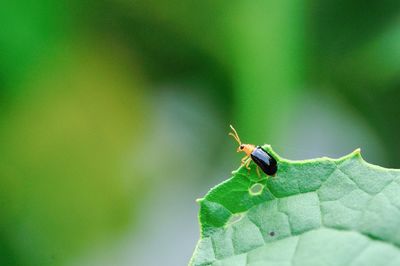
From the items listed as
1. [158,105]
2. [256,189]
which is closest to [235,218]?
[256,189]

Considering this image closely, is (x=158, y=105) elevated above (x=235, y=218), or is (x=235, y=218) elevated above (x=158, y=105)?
(x=158, y=105)

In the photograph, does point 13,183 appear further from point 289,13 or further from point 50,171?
point 289,13

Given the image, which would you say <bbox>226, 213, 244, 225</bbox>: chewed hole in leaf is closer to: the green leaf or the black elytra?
the green leaf

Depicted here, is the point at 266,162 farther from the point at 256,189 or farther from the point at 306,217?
the point at 306,217

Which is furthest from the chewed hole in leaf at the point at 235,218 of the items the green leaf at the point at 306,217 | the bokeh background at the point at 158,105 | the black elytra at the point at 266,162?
the bokeh background at the point at 158,105

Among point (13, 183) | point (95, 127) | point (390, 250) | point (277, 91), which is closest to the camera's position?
point (390, 250)

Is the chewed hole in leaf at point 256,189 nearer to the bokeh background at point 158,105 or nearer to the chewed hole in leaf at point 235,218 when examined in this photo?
the chewed hole in leaf at point 235,218

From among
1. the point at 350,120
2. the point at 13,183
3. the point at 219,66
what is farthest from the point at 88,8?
the point at 350,120
